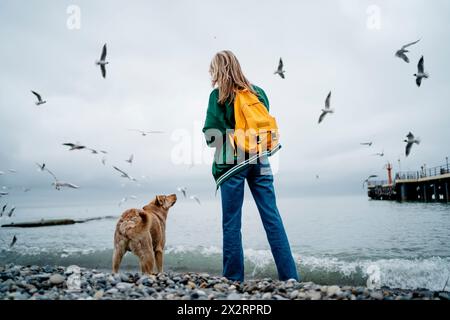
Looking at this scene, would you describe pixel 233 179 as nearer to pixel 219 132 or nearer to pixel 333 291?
pixel 219 132

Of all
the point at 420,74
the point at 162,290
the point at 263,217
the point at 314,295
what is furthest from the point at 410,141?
the point at 162,290

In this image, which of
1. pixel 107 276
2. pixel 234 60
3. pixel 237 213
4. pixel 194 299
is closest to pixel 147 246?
pixel 107 276

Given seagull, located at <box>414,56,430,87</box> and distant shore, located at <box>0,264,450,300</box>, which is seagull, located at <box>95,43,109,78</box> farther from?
seagull, located at <box>414,56,430,87</box>

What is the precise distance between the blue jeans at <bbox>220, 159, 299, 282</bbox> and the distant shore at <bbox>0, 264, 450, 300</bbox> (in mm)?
199

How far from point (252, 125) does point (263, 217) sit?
975 millimetres

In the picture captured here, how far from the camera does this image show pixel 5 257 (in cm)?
943

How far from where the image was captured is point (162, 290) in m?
2.75

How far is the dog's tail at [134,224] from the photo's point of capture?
4078mm

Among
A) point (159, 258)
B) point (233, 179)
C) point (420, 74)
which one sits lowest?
point (159, 258)

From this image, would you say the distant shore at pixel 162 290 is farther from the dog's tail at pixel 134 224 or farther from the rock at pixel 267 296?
the dog's tail at pixel 134 224

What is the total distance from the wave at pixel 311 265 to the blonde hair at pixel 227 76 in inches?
175

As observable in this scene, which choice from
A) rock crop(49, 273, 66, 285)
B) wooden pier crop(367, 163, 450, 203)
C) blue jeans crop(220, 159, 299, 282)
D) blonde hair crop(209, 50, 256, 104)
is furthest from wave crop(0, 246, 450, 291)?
wooden pier crop(367, 163, 450, 203)
